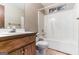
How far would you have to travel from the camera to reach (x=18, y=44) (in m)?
1.27

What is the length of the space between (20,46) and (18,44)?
0.22ft

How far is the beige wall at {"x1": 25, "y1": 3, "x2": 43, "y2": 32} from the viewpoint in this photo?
1422mm

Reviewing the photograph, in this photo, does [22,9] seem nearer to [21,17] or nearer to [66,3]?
[21,17]

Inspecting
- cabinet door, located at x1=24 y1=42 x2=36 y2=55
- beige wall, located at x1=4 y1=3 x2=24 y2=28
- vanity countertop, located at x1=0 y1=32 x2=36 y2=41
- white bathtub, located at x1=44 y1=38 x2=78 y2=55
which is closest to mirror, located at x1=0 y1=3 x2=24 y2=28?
beige wall, located at x1=4 y1=3 x2=24 y2=28

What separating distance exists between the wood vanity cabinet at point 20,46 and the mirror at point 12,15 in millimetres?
254

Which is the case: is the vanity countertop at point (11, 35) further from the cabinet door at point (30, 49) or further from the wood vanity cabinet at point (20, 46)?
the cabinet door at point (30, 49)

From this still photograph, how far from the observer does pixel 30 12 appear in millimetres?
1495

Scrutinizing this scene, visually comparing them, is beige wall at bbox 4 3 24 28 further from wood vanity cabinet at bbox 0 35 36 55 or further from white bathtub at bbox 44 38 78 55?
white bathtub at bbox 44 38 78 55

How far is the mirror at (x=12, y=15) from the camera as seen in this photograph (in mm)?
1427

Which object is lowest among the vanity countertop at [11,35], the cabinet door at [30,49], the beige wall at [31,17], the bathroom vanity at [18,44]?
the cabinet door at [30,49]

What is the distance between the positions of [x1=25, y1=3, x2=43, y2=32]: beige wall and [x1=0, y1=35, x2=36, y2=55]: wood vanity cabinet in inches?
5.2

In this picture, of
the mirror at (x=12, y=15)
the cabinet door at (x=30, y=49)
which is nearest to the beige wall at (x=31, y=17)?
the mirror at (x=12, y=15)

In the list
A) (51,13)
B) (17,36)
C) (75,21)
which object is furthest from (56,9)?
(17,36)

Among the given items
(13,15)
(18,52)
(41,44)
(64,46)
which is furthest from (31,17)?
(64,46)
